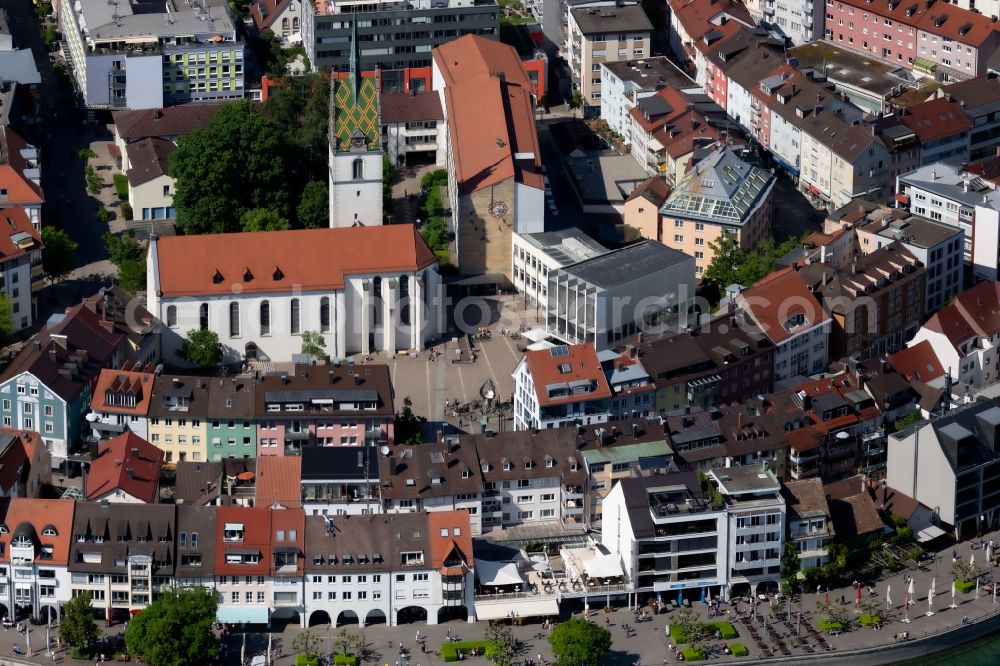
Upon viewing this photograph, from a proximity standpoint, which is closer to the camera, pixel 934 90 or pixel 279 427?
pixel 279 427

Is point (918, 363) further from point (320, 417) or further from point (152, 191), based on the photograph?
point (152, 191)

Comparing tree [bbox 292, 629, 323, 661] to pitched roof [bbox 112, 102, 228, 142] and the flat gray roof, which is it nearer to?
the flat gray roof

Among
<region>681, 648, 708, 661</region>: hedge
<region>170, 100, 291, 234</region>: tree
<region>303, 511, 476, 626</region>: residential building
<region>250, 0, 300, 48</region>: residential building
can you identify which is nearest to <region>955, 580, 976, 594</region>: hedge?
<region>681, 648, 708, 661</region>: hedge

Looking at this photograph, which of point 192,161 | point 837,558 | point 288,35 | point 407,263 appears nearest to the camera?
point 837,558

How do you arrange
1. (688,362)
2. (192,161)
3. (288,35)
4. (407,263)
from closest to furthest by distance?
(688,362), (407,263), (192,161), (288,35)

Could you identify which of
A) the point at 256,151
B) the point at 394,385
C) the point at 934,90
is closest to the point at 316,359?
the point at 394,385

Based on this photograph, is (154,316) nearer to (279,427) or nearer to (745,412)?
(279,427)

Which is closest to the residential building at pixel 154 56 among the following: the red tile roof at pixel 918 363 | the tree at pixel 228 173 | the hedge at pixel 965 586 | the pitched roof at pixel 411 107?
the pitched roof at pixel 411 107
